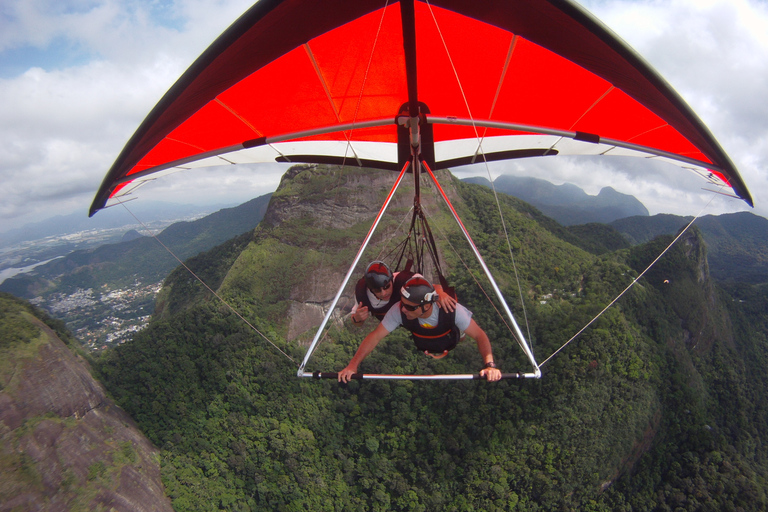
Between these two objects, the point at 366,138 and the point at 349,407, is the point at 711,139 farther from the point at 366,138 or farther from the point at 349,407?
the point at 349,407

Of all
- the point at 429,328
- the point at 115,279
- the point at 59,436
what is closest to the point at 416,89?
the point at 429,328

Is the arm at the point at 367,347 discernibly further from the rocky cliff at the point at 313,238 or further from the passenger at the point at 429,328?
the rocky cliff at the point at 313,238

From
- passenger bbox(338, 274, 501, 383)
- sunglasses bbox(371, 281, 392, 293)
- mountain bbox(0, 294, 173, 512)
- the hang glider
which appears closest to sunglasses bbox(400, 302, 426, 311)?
passenger bbox(338, 274, 501, 383)

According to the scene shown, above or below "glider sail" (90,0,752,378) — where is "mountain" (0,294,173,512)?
below

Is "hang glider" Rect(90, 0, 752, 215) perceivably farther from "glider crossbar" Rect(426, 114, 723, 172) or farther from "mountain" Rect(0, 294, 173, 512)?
"mountain" Rect(0, 294, 173, 512)

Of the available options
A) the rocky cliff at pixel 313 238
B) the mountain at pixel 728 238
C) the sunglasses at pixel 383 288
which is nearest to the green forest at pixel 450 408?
the rocky cliff at pixel 313 238

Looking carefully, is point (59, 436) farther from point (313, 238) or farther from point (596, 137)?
point (596, 137)
